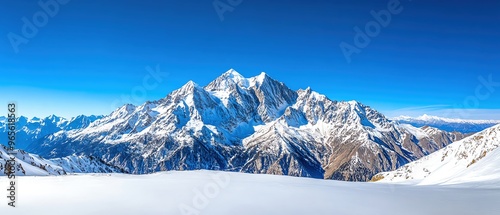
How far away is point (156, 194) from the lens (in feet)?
42.8

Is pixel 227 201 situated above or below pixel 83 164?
below

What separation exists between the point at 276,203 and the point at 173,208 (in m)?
3.82

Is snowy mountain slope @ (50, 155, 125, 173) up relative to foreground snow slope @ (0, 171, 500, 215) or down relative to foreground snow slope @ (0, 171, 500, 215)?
up

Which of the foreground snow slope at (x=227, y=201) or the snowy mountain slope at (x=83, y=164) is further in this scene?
the snowy mountain slope at (x=83, y=164)

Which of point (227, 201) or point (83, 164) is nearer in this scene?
point (227, 201)

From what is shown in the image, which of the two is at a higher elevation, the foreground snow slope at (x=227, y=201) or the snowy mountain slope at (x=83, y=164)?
the snowy mountain slope at (x=83, y=164)

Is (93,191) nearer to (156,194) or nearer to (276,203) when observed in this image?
(156,194)

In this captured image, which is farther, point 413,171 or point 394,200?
point 413,171

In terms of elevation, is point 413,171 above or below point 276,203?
below

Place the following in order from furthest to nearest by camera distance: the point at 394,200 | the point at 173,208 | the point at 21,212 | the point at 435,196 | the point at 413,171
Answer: the point at 413,171 < the point at 435,196 < the point at 394,200 < the point at 173,208 < the point at 21,212

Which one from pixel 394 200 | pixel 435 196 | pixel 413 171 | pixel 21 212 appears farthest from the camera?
pixel 413 171

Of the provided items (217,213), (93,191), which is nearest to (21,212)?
(93,191)

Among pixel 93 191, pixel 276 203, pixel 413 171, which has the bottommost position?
pixel 413 171

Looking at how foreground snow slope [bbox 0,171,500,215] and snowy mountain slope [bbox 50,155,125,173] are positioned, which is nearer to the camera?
foreground snow slope [bbox 0,171,500,215]
